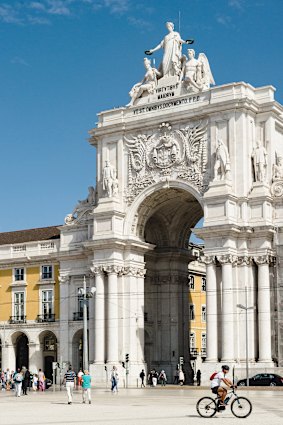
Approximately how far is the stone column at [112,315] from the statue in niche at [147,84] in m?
14.1

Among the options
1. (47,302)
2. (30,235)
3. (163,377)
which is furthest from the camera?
(30,235)

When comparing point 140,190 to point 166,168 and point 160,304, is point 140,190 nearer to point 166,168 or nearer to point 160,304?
point 166,168

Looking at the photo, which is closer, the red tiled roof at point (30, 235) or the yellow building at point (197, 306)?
the red tiled roof at point (30, 235)

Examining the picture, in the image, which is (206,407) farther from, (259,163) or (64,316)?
(64,316)

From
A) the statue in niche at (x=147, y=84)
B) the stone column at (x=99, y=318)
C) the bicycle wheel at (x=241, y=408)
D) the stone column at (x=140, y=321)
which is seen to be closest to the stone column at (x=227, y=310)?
the stone column at (x=140, y=321)

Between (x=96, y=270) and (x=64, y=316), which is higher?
(x=96, y=270)

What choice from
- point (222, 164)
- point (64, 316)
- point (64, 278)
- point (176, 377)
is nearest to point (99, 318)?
point (64, 316)

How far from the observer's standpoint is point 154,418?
31109 mm

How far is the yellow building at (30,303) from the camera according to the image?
79375mm

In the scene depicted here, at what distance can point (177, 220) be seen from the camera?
251 ft

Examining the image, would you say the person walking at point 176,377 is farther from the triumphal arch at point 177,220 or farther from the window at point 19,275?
the window at point 19,275

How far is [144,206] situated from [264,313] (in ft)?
45.7

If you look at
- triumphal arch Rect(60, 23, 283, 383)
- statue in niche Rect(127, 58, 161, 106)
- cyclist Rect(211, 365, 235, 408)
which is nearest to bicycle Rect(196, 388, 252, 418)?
cyclist Rect(211, 365, 235, 408)

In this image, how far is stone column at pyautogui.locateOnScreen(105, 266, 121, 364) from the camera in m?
69.1
